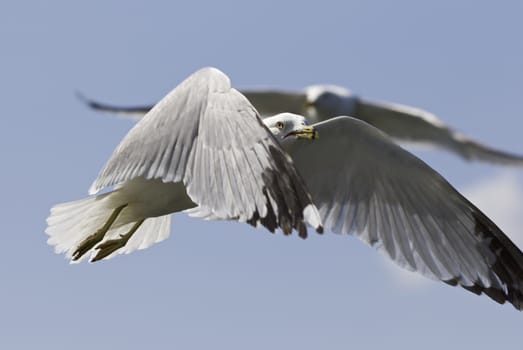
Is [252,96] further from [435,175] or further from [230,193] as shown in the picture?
[230,193]

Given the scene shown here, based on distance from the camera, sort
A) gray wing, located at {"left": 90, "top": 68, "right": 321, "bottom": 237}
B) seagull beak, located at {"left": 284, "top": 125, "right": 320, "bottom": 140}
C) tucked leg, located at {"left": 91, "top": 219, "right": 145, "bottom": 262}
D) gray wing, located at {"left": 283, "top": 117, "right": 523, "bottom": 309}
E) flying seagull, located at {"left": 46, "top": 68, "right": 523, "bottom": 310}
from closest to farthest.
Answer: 1. gray wing, located at {"left": 90, "top": 68, "right": 321, "bottom": 237}
2. seagull beak, located at {"left": 284, "top": 125, "right": 320, "bottom": 140}
3. flying seagull, located at {"left": 46, "top": 68, "right": 523, "bottom": 310}
4. tucked leg, located at {"left": 91, "top": 219, "right": 145, "bottom": 262}
5. gray wing, located at {"left": 283, "top": 117, "right": 523, "bottom": 309}

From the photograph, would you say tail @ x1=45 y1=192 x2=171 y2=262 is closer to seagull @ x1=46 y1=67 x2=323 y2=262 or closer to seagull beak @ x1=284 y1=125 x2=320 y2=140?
seagull @ x1=46 y1=67 x2=323 y2=262

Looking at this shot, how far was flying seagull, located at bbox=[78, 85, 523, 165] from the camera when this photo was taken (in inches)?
463

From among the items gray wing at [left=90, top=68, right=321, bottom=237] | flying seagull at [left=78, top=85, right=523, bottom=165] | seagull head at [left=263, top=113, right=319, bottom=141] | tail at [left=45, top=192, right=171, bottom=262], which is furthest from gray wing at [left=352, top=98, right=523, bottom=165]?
gray wing at [left=90, top=68, right=321, bottom=237]

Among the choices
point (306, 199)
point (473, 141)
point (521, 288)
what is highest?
point (306, 199)

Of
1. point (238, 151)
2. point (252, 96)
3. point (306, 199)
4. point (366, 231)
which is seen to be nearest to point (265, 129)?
point (238, 151)

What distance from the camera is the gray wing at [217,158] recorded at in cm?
351

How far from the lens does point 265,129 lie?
374 centimetres

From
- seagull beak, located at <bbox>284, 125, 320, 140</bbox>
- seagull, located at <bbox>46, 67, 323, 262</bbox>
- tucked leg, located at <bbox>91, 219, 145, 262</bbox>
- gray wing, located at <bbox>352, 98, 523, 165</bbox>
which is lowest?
gray wing, located at <bbox>352, 98, 523, 165</bbox>

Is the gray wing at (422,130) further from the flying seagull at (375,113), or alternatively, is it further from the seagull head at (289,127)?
the seagull head at (289,127)

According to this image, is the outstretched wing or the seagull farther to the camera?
the outstretched wing

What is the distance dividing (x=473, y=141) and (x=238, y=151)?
8.43 metres

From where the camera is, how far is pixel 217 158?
12.2ft

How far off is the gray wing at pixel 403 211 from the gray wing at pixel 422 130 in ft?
21.4
